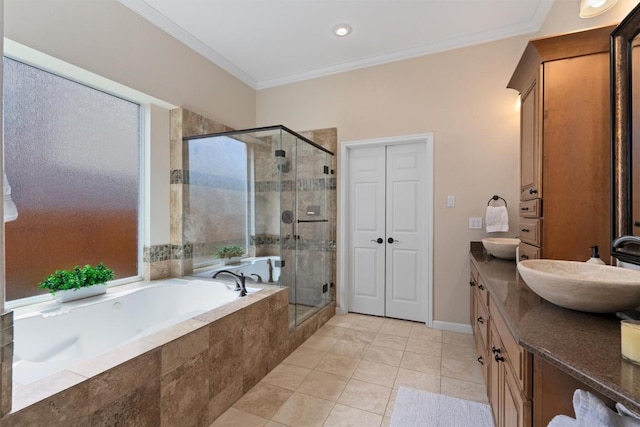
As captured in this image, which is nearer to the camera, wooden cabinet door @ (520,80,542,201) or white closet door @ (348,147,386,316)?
wooden cabinet door @ (520,80,542,201)

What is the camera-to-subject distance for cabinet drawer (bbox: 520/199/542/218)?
5.15ft

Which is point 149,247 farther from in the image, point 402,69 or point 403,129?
point 402,69

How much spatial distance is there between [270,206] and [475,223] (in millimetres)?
2109

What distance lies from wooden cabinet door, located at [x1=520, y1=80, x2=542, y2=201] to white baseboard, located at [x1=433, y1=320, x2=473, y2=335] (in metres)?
1.61

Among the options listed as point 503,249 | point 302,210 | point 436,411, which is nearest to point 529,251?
point 503,249

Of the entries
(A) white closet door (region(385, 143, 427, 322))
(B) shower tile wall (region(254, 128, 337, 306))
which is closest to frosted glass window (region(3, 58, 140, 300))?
(B) shower tile wall (region(254, 128, 337, 306))

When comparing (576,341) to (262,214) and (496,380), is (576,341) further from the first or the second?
(262,214)

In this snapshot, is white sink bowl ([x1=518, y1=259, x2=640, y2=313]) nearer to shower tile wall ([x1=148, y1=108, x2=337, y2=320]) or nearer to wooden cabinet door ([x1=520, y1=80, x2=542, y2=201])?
wooden cabinet door ([x1=520, y1=80, x2=542, y2=201])

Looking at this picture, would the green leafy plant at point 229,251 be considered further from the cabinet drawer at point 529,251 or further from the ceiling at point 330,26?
the cabinet drawer at point 529,251

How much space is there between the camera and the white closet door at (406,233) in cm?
318

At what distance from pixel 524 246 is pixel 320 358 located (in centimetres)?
175

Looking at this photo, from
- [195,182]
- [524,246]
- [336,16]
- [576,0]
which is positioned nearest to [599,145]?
[524,246]

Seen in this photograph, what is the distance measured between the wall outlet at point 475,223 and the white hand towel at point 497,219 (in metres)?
0.16

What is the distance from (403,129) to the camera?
3.15 m
